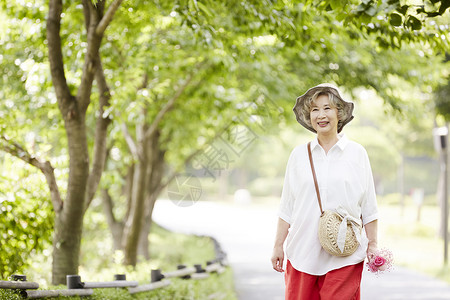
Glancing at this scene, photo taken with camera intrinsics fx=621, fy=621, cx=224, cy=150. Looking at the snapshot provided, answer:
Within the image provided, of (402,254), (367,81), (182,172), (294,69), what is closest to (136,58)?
(294,69)

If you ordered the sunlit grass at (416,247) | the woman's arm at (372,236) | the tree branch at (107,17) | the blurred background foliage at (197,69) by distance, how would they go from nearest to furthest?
the woman's arm at (372,236) → the tree branch at (107,17) → the blurred background foliage at (197,69) → the sunlit grass at (416,247)

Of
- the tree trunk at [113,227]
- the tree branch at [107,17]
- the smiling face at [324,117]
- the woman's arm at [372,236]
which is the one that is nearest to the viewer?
the woman's arm at [372,236]

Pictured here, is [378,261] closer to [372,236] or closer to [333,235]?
[372,236]

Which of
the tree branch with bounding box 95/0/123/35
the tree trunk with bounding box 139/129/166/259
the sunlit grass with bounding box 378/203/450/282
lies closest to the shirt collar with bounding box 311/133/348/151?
the tree branch with bounding box 95/0/123/35

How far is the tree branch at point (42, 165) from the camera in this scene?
6.49 meters

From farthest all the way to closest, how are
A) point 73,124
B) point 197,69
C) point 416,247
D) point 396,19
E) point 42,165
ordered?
1. point 416,247
2. point 197,69
3. point 42,165
4. point 73,124
5. point 396,19

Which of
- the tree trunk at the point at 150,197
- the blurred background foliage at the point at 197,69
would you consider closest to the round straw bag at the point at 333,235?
the blurred background foliage at the point at 197,69

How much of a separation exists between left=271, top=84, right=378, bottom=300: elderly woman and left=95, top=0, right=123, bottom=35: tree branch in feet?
7.62

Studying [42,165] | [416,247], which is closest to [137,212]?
[42,165]

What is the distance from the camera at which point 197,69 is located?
413 inches

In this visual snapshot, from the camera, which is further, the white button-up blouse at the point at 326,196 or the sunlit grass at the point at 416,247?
the sunlit grass at the point at 416,247

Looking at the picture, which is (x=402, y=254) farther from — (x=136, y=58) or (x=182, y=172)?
(x=136, y=58)

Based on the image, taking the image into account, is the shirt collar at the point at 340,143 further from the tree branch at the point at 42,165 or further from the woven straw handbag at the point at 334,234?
the tree branch at the point at 42,165

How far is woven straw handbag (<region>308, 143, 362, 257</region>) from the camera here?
369 cm
